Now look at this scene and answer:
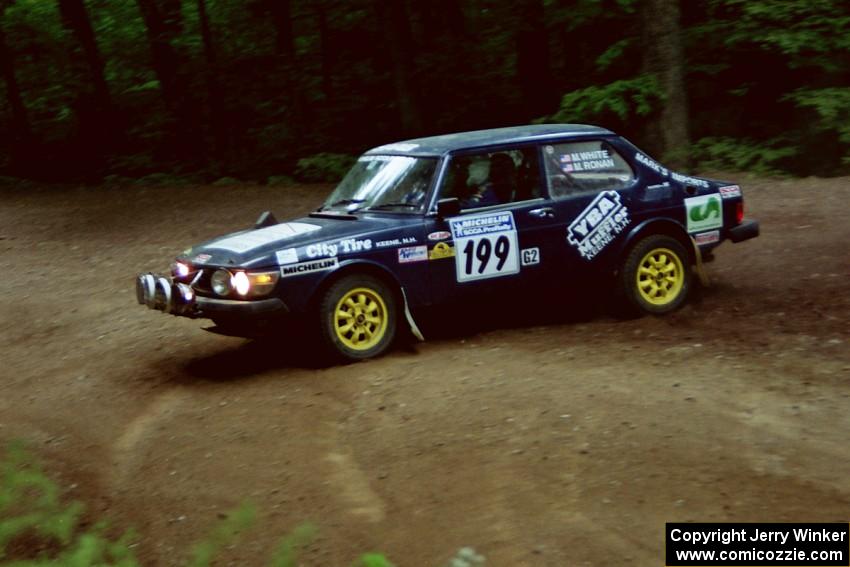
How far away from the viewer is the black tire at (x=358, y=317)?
8648 mm

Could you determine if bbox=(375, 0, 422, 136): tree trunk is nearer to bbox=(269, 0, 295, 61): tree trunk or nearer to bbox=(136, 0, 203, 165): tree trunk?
bbox=(269, 0, 295, 61): tree trunk

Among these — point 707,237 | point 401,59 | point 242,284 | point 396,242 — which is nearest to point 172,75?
point 401,59

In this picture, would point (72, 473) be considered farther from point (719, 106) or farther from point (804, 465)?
point (719, 106)

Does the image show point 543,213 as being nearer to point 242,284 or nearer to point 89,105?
point 242,284

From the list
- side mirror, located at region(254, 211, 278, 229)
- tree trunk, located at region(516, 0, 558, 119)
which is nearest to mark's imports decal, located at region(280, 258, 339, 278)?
side mirror, located at region(254, 211, 278, 229)

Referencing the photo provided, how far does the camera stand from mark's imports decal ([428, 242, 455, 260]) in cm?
906

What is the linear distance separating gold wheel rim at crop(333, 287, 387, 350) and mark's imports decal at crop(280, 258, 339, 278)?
285mm

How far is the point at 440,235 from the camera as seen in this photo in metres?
9.09

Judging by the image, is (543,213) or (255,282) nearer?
(255,282)

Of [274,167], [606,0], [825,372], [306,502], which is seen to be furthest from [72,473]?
[274,167]

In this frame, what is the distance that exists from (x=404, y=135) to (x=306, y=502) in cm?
1710

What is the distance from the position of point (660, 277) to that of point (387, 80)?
16.4m

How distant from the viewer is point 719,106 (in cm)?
2039

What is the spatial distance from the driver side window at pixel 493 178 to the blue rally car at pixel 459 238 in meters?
0.01
